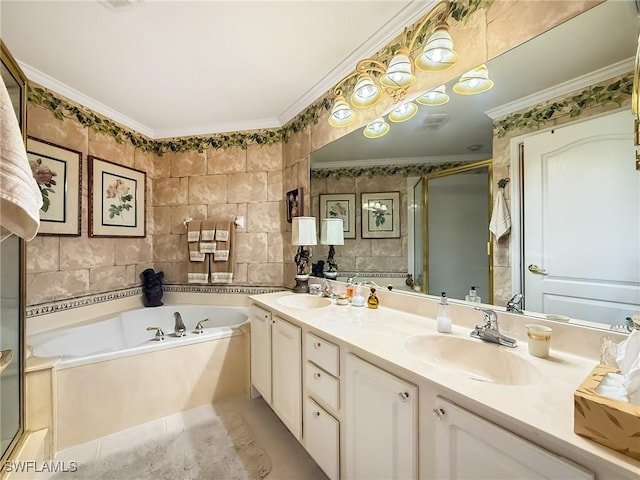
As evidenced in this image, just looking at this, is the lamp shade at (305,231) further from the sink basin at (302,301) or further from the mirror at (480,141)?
the sink basin at (302,301)

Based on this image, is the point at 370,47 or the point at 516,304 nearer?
the point at 516,304

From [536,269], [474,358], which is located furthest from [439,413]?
[536,269]

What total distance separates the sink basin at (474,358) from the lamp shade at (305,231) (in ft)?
3.92

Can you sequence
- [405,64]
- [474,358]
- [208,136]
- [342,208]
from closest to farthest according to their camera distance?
[474,358], [405,64], [342,208], [208,136]

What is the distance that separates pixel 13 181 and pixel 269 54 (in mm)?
1537

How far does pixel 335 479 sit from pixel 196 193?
8.92 ft

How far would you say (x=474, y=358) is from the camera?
3.49 feet

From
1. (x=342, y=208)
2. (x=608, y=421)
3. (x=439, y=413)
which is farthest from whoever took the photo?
(x=342, y=208)

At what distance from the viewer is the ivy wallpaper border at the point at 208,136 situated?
131cm

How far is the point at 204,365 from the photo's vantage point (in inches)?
81.9

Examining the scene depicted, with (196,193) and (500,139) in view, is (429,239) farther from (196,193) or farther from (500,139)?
(196,193)

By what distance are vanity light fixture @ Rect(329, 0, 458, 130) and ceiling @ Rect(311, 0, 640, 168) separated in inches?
5.8

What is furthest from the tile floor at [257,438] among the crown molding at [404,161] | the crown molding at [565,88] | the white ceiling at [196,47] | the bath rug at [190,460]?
the white ceiling at [196,47]

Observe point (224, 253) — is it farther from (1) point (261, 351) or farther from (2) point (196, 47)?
(2) point (196, 47)
